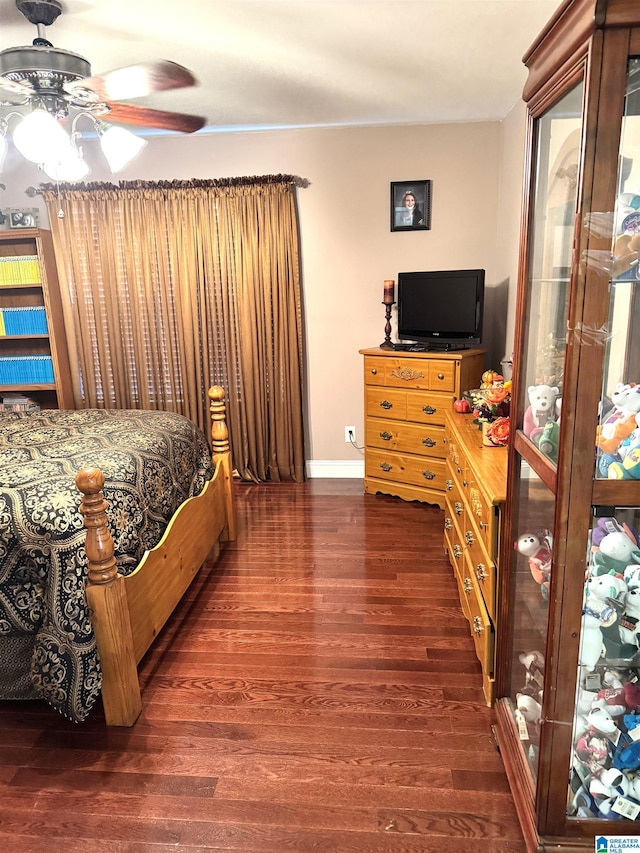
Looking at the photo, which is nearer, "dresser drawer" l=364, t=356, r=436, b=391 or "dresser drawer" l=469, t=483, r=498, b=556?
"dresser drawer" l=469, t=483, r=498, b=556

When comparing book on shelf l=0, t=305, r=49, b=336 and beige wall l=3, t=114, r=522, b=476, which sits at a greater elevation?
beige wall l=3, t=114, r=522, b=476

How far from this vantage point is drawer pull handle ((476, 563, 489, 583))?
6.48 ft

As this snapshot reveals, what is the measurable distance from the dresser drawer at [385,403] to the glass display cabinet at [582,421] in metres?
2.15

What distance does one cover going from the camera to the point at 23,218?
13.6 ft

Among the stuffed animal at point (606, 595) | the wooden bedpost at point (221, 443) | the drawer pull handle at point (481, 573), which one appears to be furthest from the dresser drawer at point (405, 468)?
the stuffed animal at point (606, 595)

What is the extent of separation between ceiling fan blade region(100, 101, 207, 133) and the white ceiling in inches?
12.6

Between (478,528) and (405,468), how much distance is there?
5.69 ft

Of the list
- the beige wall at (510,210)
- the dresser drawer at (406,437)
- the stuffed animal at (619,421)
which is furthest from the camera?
the dresser drawer at (406,437)

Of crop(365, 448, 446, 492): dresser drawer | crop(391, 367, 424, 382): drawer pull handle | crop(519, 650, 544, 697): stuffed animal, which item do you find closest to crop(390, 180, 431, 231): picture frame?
crop(391, 367, 424, 382): drawer pull handle

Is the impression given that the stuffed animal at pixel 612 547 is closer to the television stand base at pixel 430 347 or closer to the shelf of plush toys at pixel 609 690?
the shelf of plush toys at pixel 609 690

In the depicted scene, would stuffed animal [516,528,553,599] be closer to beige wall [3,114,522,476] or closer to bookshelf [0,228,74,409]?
beige wall [3,114,522,476]

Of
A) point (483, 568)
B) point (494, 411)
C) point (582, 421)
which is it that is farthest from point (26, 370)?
point (582, 421)

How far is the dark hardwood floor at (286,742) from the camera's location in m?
1.59

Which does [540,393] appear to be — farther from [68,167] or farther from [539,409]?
[68,167]
